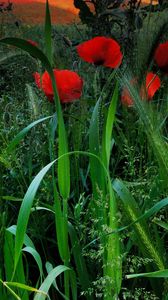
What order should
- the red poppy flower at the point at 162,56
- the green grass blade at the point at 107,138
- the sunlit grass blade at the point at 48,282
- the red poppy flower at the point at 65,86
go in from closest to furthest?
the sunlit grass blade at the point at 48,282 → the green grass blade at the point at 107,138 → the red poppy flower at the point at 65,86 → the red poppy flower at the point at 162,56

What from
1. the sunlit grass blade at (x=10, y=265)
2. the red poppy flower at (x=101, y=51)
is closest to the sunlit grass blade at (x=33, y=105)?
the red poppy flower at (x=101, y=51)

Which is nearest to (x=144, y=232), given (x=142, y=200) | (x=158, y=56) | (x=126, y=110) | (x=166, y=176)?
(x=166, y=176)

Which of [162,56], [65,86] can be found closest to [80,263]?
[65,86]

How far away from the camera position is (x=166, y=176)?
2.13 feet

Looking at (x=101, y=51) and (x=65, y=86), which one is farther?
(x=101, y=51)

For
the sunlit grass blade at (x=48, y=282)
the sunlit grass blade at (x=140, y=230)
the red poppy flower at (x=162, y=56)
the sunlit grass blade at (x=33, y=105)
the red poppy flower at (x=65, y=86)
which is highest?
the red poppy flower at (x=162, y=56)

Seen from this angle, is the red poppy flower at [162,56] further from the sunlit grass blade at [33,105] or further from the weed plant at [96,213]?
the sunlit grass blade at [33,105]

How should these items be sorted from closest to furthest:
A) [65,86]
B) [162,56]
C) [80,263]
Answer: [80,263] < [65,86] < [162,56]

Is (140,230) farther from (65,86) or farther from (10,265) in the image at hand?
(65,86)

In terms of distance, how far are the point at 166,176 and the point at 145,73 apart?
19cm

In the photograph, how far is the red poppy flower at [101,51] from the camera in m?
Answer: 1.10

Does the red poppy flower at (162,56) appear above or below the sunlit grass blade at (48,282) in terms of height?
above

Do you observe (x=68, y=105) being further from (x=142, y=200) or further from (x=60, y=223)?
(x=60, y=223)

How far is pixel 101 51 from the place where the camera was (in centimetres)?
113
